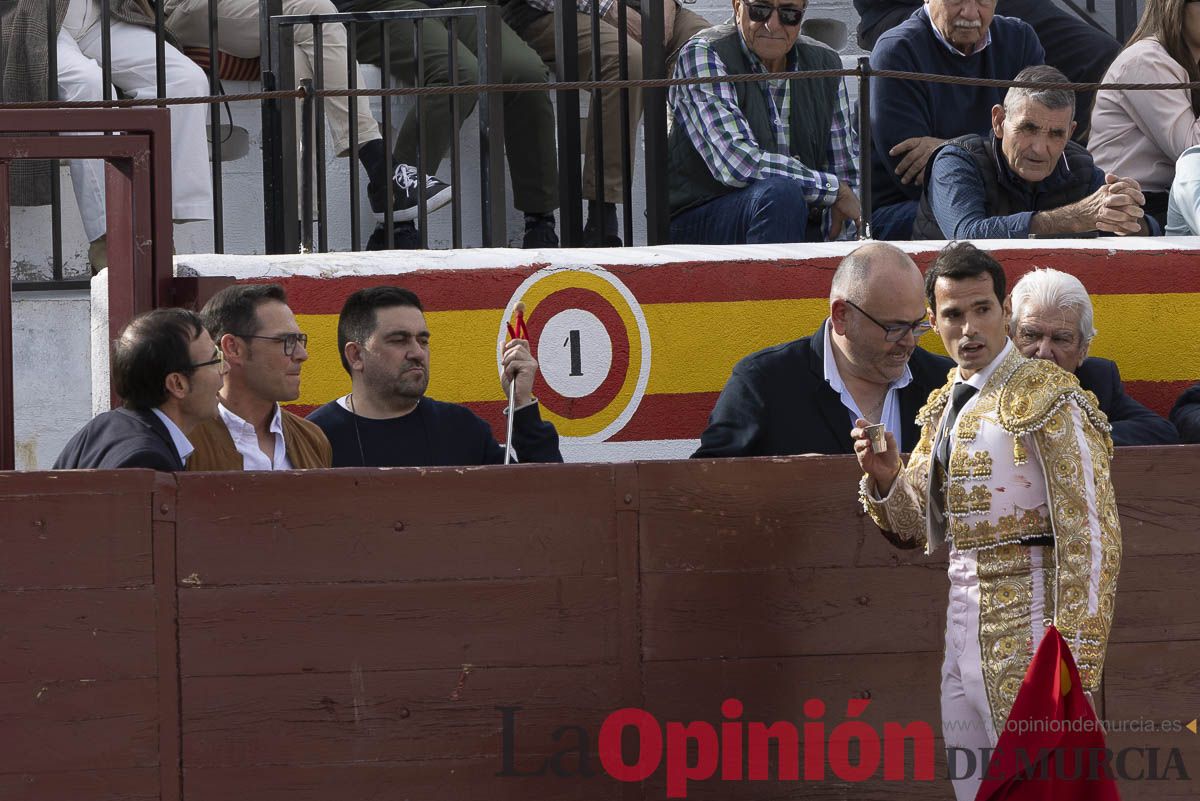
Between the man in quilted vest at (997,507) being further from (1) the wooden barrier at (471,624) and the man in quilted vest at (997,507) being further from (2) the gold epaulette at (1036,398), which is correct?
(1) the wooden barrier at (471,624)

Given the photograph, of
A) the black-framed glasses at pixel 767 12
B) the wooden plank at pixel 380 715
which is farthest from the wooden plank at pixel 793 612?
the black-framed glasses at pixel 767 12

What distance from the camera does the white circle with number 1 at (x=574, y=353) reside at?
5.26 meters

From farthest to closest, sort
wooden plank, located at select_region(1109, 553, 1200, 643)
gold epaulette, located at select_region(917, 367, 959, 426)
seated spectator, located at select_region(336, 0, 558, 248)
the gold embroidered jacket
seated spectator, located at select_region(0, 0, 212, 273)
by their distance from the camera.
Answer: seated spectator, located at select_region(336, 0, 558, 248)
seated spectator, located at select_region(0, 0, 212, 273)
wooden plank, located at select_region(1109, 553, 1200, 643)
gold epaulette, located at select_region(917, 367, 959, 426)
the gold embroidered jacket

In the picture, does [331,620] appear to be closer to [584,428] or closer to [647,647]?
[647,647]

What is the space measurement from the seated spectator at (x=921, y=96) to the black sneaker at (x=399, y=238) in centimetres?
145

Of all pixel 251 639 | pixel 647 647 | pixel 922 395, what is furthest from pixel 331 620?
pixel 922 395

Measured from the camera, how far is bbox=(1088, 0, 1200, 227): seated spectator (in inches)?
231

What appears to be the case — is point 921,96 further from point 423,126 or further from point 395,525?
point 395,525

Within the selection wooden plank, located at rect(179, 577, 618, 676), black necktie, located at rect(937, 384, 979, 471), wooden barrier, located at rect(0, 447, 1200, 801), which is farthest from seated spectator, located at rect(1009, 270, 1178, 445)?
wooden plank, located at rect(179, 577, 618, 676)

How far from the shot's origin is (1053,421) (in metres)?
3.52

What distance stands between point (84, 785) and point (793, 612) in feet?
5.58

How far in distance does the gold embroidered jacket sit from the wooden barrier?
904 mm

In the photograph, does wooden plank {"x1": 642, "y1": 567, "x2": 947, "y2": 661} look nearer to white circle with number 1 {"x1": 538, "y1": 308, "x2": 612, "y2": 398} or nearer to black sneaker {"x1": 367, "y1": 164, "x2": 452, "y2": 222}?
white circle with number 1 {"x1": 538, "y1": 308, "x2": 612, "y2": 398}

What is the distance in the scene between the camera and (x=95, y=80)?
566cm
